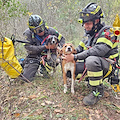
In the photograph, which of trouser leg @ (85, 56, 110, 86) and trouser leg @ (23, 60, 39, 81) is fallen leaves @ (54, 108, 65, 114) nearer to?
trouser leg @ (85, 56, 110, 86)

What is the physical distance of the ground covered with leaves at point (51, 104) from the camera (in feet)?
6.96

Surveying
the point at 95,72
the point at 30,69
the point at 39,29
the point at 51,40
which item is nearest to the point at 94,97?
the point at 95,72

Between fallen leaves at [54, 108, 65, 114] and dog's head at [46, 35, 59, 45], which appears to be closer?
fallen leaves at [54, 108, 65, 114]

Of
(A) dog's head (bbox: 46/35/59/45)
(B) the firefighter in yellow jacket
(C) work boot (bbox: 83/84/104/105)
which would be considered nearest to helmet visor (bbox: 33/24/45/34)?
(A) dog's head (bbox: 46/35/59/45)

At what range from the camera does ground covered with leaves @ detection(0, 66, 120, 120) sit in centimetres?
212

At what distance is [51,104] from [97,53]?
130cm

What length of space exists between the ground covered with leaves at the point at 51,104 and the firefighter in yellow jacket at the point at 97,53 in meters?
0.22

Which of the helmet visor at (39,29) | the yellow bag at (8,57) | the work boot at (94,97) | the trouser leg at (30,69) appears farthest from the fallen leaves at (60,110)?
the helmet visor at (39,29)

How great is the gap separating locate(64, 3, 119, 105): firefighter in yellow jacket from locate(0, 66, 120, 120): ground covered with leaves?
220 millimetres

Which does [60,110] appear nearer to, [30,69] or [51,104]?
[51,104]

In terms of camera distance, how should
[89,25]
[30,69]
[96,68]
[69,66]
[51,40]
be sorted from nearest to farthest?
[96,68]
[89,25]
[69,66]
[51,40]
[30,69]

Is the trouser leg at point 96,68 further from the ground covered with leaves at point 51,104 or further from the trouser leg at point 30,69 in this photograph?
the trouser leg at point 30,69

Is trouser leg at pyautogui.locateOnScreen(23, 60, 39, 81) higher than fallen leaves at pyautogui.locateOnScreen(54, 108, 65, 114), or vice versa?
trouser leg at pyautogui.locateOnScreen(23, 60, 39, 81)

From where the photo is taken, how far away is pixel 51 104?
Result: 240cm
